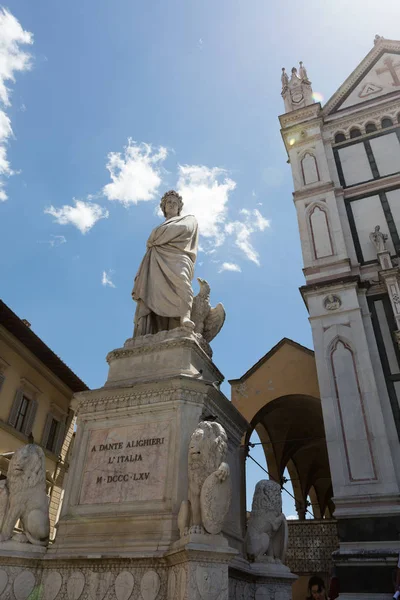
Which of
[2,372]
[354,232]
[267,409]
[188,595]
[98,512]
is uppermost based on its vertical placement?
[354,232]

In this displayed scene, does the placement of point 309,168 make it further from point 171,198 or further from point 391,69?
point 171,198

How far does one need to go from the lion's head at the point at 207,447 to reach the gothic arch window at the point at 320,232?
999cm

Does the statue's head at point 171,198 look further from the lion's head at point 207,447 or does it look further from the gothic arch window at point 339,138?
the gothic arch window at point 339,138

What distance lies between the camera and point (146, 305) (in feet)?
23.9

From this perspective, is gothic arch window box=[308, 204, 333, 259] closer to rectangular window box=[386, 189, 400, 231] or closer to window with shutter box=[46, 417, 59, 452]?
rectangular window box=[386, 189, 400, 231]

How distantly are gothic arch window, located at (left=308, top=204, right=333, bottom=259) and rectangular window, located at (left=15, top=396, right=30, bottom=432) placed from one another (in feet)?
46.2

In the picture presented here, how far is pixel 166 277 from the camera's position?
7289 mm

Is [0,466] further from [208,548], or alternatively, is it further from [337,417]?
[208,548]

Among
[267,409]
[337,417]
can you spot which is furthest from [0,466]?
[337,417]

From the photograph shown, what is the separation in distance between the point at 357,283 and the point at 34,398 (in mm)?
15250

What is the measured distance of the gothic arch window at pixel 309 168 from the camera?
51.8 ft

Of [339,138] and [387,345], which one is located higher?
[339,138]

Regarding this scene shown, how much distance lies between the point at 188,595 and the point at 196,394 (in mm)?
2223

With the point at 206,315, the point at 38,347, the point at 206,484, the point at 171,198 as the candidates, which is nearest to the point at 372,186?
the point at 171,198
